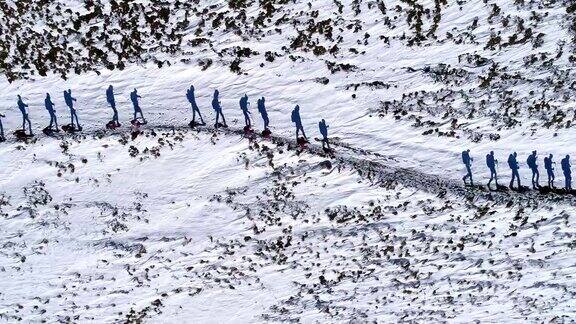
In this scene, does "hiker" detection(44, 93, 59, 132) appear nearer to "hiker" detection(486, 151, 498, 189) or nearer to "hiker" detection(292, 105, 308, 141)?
"hiker" detection(292, 105, 308, 141)

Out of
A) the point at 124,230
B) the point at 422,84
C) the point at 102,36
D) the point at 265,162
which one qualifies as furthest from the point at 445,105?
the point at 102,36

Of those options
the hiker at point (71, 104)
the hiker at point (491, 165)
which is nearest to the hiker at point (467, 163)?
the hiker at point (491, 165)

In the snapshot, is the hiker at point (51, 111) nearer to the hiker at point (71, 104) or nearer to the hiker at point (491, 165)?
the hiker at point (71, 104)

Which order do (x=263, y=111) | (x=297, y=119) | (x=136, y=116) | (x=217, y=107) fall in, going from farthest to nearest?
(x=136, y=116)
(x=217, y=107)
(x=263, y=111)
(x=297, y=119)

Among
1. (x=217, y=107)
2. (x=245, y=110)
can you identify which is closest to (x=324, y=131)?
(x=245, y=110)

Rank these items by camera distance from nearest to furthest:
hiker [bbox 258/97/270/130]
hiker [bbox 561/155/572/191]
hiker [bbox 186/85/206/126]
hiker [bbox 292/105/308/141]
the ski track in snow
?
the ski track in snow, hiker [bbox 561/155/572/191], hiker [bbox 292/105/308/141], hiker [bbox 258/97/270/130], hiker [bbox 186/85/206/126]

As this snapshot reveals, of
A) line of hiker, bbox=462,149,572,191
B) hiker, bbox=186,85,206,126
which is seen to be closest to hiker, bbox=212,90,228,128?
hiker, bbox=186,85,206,126

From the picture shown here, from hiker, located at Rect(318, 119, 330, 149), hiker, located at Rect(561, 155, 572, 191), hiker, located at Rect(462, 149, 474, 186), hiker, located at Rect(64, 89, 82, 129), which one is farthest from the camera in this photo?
hiker, located at Rect(64, 89, 82, 129)

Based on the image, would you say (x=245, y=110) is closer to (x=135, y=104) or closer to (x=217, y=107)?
(x=217, y=107)
